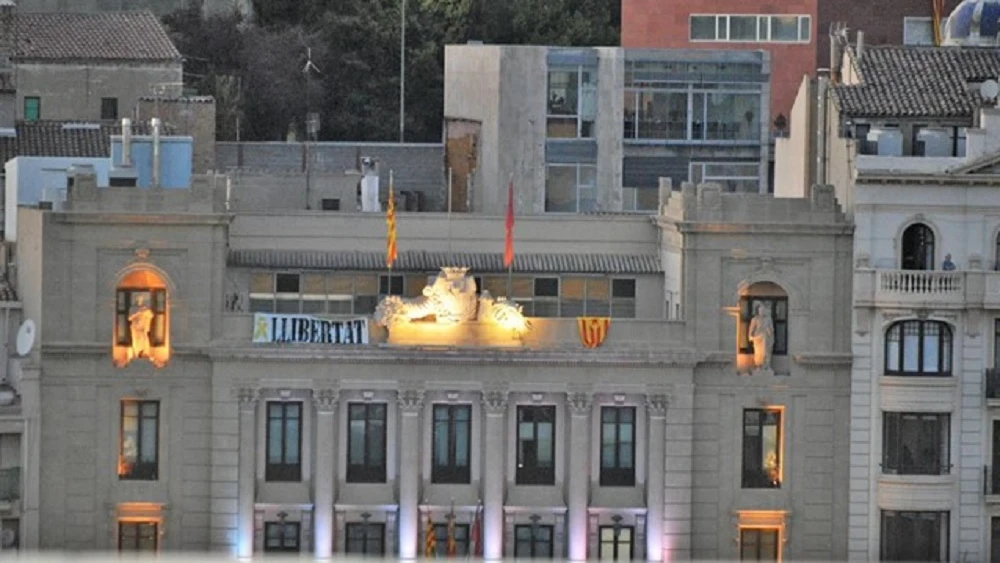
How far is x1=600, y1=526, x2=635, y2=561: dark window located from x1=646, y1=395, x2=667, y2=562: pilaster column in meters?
0.49

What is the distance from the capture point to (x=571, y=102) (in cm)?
15388

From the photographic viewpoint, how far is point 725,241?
128 meters

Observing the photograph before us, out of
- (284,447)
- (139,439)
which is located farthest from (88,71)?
(284,447)

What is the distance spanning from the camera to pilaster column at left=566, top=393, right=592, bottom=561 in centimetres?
12750

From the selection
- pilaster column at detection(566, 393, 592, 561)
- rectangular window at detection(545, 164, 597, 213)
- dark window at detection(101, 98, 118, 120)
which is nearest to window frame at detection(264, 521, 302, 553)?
pilaster column at detection(566, 393, 592, 561)

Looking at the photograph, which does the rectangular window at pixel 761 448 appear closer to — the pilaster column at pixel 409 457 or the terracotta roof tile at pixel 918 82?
the pilaster column at pixel 409 457

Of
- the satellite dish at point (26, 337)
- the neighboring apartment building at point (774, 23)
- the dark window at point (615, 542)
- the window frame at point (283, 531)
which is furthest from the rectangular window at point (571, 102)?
the satellite dish at point (26, 337)

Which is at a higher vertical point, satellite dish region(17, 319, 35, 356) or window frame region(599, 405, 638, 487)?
satellite dish region(17, 319, 35, 356)

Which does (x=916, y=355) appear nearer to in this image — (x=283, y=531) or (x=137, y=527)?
(x=283, y=531)

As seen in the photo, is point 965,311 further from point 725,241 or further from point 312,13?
point 312,13

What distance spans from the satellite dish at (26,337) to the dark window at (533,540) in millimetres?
13357

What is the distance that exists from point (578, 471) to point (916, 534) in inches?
352

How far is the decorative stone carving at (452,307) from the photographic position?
12725 centimetres

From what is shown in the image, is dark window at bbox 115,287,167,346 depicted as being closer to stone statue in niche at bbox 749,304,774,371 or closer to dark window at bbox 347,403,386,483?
dark window at bbox 347,403,386,483
